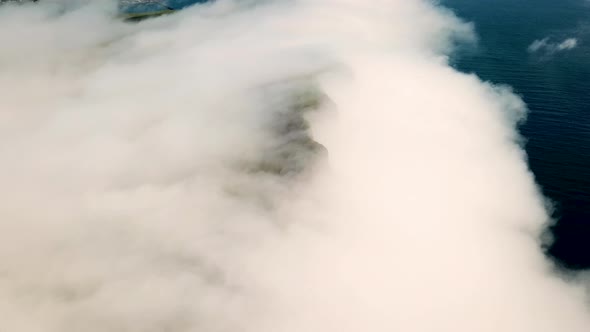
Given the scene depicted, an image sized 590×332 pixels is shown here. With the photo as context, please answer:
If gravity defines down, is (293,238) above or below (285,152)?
below

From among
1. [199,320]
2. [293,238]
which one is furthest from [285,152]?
[199,320]

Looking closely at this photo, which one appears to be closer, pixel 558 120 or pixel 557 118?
pixel 558 120

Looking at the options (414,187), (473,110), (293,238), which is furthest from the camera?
(473,110)

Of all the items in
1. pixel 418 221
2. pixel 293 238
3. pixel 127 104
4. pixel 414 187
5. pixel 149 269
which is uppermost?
pixel 127 104

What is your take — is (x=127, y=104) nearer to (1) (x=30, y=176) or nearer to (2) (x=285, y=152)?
(1) (x=30, y=176)

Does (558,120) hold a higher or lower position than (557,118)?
lower

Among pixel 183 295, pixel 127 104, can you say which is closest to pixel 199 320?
pixel 183 295

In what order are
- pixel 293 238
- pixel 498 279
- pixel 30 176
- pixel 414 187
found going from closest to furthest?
pixel 498 279
pixel 293 238
pixel 414 187
pixel 30 176

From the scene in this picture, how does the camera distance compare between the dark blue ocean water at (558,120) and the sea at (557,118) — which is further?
the dark blue ocean water at (558,120)

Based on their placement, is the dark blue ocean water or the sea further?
the dark blue ocean water

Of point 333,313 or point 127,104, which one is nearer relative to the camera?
point 333,313
